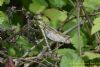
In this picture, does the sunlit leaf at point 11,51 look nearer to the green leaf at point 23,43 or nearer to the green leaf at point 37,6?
the green leaf at point 23,43

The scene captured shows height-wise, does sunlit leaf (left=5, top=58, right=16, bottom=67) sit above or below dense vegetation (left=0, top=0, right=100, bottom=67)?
below

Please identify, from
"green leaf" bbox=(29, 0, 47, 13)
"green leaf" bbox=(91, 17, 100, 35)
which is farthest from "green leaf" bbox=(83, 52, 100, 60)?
"green leaf" bbox=(29, 0, 47, 13)

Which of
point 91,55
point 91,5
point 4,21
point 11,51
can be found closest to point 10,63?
point 11,51

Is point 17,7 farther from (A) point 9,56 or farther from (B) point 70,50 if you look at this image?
(B) point 70,50

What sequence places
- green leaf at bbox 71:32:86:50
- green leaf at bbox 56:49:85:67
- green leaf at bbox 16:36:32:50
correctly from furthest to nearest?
green leaf at bbox 16:36:32:50 → green leaf at bbox 71:32:86:50 → green leaf at bbox 56:49:85:67

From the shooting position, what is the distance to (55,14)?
1.73 metres

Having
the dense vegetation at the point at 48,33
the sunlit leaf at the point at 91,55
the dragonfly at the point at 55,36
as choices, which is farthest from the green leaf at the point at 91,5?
the sunlit leaf at the point at 91,55

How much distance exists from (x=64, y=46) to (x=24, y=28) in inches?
9.9

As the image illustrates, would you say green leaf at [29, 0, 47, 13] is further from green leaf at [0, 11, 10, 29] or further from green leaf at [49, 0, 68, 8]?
green leaf at [0, 11, 10, 29]

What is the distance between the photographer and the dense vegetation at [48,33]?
1555mm

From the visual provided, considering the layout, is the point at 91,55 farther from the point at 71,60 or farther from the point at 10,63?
the point at 10,63

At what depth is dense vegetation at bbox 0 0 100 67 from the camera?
61.2 inches

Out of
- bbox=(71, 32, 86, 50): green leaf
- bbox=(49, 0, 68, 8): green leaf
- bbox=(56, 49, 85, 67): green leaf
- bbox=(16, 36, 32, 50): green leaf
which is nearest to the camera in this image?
bbox=(56, 49, 85, 67): green leaf

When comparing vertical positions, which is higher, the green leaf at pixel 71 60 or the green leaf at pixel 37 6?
the green leaf at pixel 37 6
